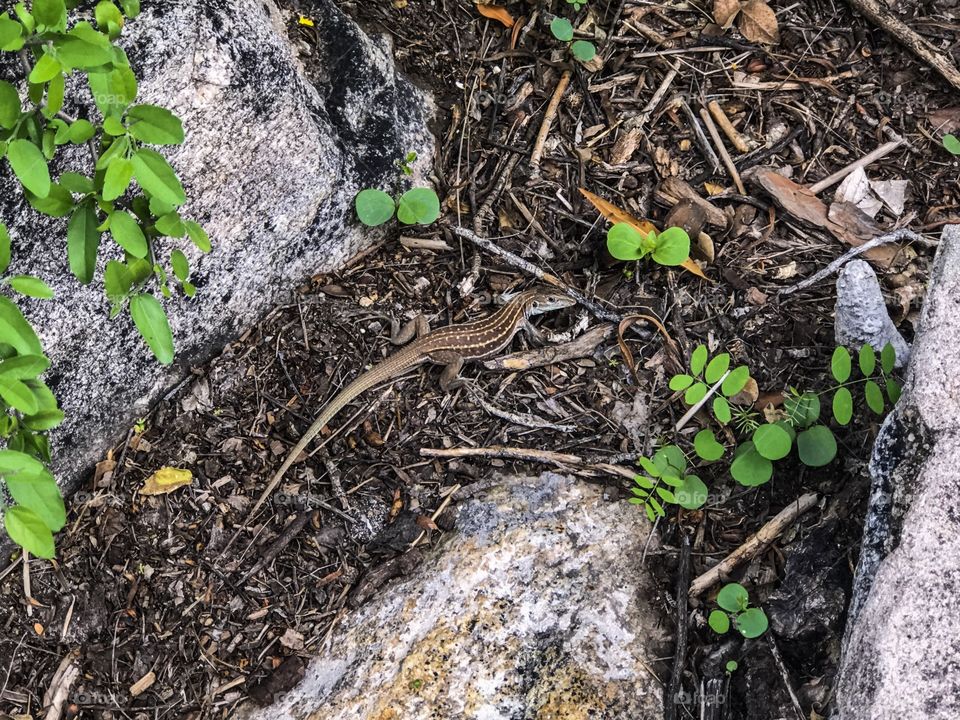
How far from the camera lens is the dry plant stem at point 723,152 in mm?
4316

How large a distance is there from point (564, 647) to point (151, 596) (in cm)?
173

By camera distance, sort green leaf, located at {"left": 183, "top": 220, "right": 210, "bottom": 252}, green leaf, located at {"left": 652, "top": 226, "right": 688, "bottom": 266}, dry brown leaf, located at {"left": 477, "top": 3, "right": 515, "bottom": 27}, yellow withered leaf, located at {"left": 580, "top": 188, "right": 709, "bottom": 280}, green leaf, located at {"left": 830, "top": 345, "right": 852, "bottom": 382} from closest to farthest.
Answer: green leaf, located at {"left": 183, "top": 220, "right": 210, "bottom": 252}, green leaf, located at {"left": 830, "top": 345, "right": 852, "bottom": 382}, green leaf, located at {"left": 652, "top": 226, "right": 688, "bottom": 266}, yellow withered leaf, located at {"left": 580, "top": 188, "right": 709, "bottom": 280}, dry brown leaf, located at {"left": 477, "top": 3, "right": 515, "bottom": 27}

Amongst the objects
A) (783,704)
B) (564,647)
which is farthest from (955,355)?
(564,647)

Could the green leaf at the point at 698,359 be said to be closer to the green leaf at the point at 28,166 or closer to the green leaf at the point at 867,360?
the green leaf at the point at 867,360

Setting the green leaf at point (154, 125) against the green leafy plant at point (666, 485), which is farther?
the green leafy plant at point (666, 485)

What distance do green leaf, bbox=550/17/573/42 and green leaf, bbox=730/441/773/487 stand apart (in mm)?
2466

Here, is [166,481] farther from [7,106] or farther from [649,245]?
[649,245]

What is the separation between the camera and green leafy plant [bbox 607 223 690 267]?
3877 millimetres

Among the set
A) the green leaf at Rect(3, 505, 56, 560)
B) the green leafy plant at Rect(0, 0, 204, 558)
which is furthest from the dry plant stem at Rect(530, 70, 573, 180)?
the green leaf at Rect(3, 505, 56, 560)

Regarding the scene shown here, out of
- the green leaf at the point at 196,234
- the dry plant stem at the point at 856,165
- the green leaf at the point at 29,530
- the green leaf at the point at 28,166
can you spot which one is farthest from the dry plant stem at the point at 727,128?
the green leaf at the point at 29,530

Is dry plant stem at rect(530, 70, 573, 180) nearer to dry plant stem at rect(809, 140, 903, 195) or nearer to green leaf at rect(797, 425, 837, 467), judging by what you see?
dry plant stem at rect(809, 140, 903, 195)

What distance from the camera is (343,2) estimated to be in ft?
14.4

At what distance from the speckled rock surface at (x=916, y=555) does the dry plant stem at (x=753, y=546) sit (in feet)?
1.57

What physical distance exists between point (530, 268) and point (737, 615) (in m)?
Result: 1.92
